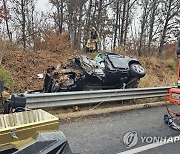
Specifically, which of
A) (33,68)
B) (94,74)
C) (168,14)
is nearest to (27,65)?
(33,68)

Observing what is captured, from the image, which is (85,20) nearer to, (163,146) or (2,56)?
(2,56)

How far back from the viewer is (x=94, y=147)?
428cm

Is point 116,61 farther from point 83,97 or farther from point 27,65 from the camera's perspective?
point 27,65

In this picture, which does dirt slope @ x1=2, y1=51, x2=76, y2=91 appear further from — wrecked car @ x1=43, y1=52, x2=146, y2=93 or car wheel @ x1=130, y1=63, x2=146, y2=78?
car wheel @ x1=130, y1=63, x2=146, y2=78

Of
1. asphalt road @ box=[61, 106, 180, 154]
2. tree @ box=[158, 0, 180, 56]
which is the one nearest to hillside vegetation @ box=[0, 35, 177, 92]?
asphalt road @ box=[61, 106, 180, 154]

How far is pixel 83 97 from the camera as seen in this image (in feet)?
21.5

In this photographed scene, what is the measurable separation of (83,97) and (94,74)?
0.96 metres

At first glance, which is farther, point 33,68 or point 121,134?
point 33,68

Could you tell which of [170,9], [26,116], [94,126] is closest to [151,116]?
[94,126]

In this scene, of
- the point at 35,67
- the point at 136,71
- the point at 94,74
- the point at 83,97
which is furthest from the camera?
the point at 35,67

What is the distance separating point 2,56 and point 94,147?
652cm

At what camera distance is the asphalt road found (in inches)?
168

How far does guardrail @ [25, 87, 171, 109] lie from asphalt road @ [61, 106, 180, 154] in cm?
56

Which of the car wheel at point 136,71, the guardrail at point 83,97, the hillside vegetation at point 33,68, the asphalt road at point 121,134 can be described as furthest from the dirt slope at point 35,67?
the asphalt road at point 121,134
